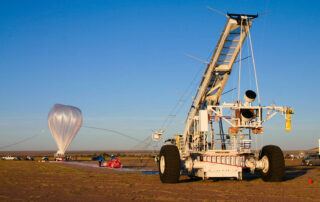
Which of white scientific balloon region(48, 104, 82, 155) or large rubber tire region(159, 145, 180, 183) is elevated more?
white scientific balloon region(48, 104, 82, 155)

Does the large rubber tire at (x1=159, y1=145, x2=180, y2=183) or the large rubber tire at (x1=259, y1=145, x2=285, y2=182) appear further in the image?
the large rubber tire at (x1=259, y1=145, x2=285, y2=182)

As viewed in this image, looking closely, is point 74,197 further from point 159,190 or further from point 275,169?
point 275,169

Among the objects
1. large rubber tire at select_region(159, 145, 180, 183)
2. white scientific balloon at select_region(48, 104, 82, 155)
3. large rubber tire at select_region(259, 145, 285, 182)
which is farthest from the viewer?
white scientific balloon at select_region(48, 104, 82, 155)

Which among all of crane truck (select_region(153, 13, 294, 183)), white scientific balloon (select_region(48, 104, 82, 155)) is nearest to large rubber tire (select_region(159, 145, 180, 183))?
crane truck (select_region(153, 13, 294, 183))

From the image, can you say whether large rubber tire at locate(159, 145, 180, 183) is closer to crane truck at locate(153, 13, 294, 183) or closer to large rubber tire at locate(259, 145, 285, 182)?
crane truck at locate(153, 13, 294, 183)

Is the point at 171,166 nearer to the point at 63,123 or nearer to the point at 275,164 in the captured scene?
the point at 275,164

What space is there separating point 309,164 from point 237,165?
81.6 ft

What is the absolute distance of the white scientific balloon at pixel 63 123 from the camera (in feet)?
192

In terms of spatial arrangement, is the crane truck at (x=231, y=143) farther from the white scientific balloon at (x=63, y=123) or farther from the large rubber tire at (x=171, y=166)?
the white scientific balloon at (x=63, y=123)

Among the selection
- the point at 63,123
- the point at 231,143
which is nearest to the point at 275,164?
the point at 231,143

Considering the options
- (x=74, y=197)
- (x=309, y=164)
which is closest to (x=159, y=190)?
(x=74, y=197)

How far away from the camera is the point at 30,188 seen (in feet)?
48.3

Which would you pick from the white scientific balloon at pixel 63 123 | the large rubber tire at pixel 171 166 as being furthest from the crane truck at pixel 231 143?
the white scientific balloon at pixel 63 123

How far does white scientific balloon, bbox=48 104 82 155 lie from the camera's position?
58500mm
